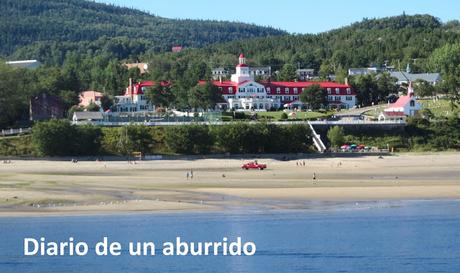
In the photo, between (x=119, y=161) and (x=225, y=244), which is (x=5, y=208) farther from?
(x=119, y=161)

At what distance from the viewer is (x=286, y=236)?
41.2 m

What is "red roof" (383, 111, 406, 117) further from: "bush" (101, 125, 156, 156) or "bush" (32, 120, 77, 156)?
"bush" (32, 120, 77, 156)

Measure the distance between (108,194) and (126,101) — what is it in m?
57.7

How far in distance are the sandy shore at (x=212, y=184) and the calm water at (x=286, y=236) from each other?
2.87m

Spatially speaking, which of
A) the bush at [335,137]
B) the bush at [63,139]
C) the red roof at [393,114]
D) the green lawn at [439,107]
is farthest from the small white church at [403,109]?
the bush at [63,139]

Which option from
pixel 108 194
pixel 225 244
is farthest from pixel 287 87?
pixel 225 244

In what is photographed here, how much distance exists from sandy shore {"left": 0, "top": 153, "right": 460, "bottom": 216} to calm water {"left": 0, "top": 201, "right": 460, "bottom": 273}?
113 inches

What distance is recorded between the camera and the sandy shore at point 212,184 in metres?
50.0

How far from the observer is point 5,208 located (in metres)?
48.2

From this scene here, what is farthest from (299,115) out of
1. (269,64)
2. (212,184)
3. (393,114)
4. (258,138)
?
(269,64)

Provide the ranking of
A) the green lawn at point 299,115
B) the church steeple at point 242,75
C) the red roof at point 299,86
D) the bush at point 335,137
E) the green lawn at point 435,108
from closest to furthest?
the bush at point 335,137, the green lawn at point 435,108, the green lawn at point 299,115, the red roof at point 299,86, the church steeple at point 242,75

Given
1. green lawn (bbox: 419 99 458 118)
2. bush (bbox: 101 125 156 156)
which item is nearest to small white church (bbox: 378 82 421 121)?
green lawn (bbox: 419 99 458 118)

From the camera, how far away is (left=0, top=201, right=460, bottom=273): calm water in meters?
35.3

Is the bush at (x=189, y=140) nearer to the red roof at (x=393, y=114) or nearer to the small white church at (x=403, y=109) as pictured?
the small white church at (x=403, y=109)
